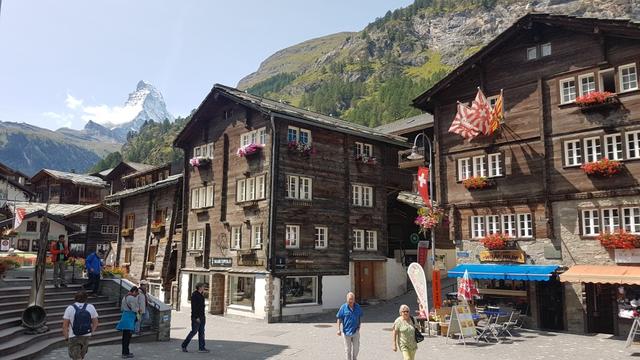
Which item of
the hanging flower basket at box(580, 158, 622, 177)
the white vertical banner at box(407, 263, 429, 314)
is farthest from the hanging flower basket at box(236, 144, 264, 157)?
the hanging flower basket at box(580, 158, 622, 177)

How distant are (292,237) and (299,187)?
3.06m

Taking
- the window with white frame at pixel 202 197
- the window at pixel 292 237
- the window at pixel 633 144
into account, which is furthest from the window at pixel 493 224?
the window with white frame at pixel 202 197

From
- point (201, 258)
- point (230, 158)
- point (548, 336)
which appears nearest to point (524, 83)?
point (548, 336)

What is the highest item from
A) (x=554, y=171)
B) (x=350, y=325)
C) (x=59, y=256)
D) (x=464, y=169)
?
A: (x=464, y=169)

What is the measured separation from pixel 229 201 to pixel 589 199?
20.7 m

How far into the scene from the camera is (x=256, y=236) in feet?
98.7

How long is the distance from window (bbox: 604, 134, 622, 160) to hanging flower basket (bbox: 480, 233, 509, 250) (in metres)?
5.67

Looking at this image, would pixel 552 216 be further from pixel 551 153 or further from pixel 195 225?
pixel 195 225

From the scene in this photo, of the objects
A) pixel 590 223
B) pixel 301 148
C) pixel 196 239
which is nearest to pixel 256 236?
pixel 301 148

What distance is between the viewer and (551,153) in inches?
910

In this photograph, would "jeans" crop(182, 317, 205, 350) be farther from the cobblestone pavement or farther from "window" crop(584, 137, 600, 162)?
"window" crop(584, 137, 600, 162)

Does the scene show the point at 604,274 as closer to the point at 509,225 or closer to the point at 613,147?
the point at 509,225

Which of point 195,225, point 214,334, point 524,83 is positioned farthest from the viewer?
point 195,225

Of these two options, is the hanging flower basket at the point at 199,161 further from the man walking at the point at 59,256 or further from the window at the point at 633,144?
the window at the point at 633,144
